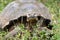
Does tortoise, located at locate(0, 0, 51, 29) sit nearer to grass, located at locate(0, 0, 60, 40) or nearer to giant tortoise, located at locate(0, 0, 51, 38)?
giant tortoise, located at locate(0, 0, 51, 38)

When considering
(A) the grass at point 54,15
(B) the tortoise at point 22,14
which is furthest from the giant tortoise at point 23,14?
(A) the grass at point 54,15

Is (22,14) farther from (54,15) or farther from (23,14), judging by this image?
(54,15)

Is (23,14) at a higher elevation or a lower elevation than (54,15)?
higher

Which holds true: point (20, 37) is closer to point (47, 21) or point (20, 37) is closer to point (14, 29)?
point (14, 29)

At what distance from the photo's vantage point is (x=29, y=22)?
5.86 m

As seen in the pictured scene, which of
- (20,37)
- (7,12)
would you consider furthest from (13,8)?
(20,37)

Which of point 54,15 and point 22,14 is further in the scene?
point 54,15

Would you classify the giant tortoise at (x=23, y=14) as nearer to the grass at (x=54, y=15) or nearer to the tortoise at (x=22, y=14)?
the tortoise at (x=22, y=14)

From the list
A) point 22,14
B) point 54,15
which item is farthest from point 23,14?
point 54,15

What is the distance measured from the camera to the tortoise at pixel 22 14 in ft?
20.4

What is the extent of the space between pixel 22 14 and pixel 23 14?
28mm

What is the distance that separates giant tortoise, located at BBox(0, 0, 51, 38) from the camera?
6181mm

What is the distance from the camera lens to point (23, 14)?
6.20 meters

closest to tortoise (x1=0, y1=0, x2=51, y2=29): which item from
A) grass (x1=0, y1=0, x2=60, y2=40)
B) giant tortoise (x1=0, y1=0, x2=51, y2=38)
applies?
giant tortoise (x1=0, y1=0, x2=51, y2=38)
